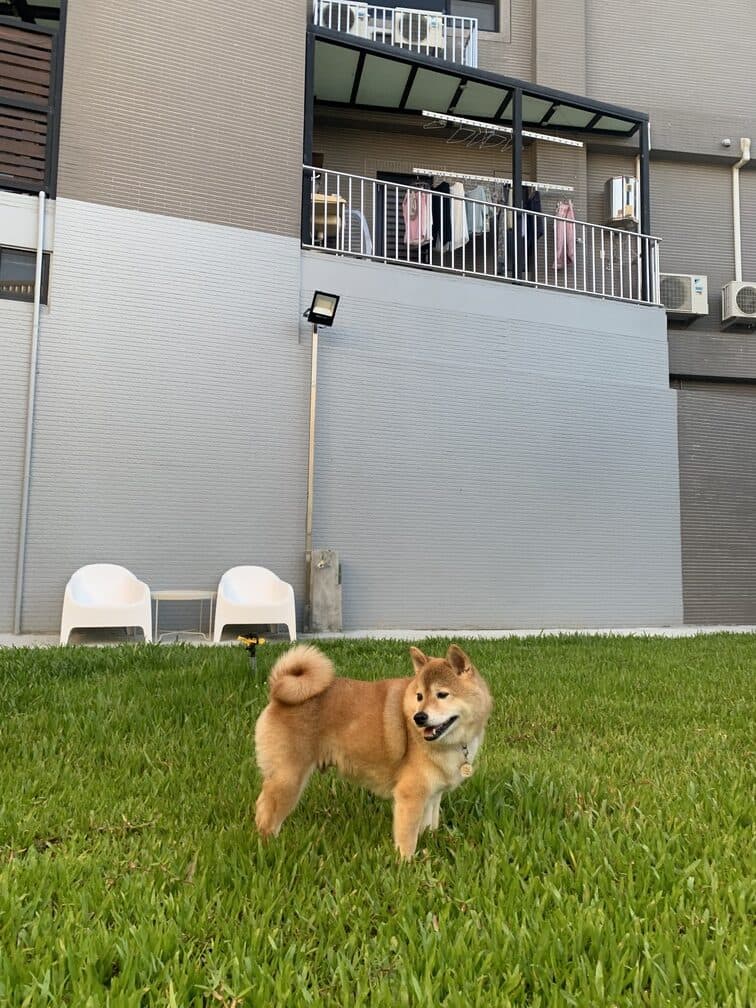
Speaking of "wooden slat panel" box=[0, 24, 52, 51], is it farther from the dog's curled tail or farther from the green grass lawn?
the dog's curled tail

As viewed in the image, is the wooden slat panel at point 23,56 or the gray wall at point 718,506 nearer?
the wooden slat panel at point 23,56

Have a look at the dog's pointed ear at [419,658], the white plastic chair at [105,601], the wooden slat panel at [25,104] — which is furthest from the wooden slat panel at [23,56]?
the dog's pointed ear at [419,658]

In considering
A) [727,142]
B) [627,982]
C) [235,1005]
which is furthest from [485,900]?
[727,142]

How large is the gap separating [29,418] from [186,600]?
261 centimetres

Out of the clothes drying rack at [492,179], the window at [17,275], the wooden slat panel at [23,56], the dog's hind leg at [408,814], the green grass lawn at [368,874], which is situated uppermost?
the clothes drying rack at [492,179]

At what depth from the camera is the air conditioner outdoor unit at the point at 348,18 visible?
38.8 ft

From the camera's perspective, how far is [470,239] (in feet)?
37.4

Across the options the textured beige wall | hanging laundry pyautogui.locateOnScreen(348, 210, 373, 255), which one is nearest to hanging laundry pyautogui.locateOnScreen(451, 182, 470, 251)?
hanging laundry pyautogui.locateOnScreen(348, 210, 373, 255)

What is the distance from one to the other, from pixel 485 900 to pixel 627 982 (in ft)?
1.48

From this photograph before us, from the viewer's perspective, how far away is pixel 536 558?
9.91m

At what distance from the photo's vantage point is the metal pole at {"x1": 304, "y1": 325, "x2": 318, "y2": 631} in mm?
8820

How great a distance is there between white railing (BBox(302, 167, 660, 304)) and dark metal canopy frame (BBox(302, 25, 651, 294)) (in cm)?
48

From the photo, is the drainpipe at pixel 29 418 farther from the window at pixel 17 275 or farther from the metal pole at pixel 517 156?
the metal pole at pixel 517 156

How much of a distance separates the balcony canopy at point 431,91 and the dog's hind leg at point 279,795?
393 inches
